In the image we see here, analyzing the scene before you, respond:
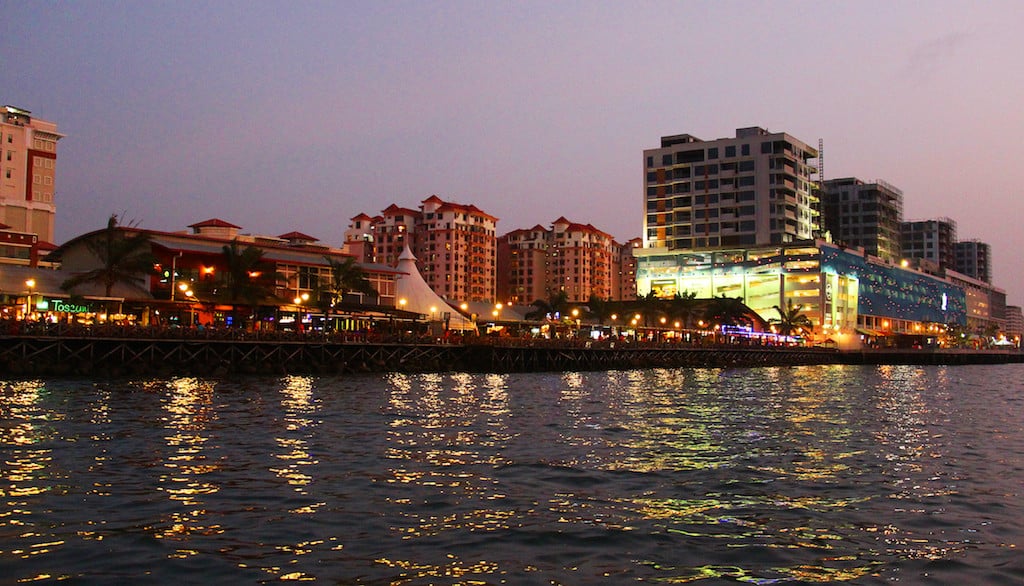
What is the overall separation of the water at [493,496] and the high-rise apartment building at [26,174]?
100985 mm

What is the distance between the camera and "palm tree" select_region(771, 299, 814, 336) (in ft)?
500

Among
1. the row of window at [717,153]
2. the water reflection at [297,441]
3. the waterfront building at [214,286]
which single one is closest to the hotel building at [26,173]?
the waterfront building at [214,286]

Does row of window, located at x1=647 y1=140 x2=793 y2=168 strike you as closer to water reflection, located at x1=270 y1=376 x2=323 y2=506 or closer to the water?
the water

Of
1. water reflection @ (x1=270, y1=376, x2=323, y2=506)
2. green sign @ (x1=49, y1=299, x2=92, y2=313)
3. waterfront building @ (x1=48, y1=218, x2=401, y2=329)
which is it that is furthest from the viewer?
waterfront building @ (x1=48, y1=218, x2=401, y2=329)

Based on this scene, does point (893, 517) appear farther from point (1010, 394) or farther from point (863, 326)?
point (863, 326)

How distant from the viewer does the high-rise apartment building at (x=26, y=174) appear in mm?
124000

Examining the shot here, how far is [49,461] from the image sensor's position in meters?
21.1

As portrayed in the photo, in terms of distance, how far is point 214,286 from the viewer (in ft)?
248

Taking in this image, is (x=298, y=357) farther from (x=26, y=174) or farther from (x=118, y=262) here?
(x=26, y=174)

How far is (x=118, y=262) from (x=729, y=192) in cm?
12429

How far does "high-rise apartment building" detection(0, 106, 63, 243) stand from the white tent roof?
63.6 m

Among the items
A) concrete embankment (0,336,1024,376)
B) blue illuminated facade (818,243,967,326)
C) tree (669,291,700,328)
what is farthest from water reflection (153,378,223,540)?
blue illuminated facade (818,243,967,326)

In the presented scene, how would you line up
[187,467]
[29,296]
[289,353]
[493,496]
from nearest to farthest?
[493,496]
[187,467]
[29,296]
[289,353]

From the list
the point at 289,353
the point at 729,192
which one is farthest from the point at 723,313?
the point at 289,353
